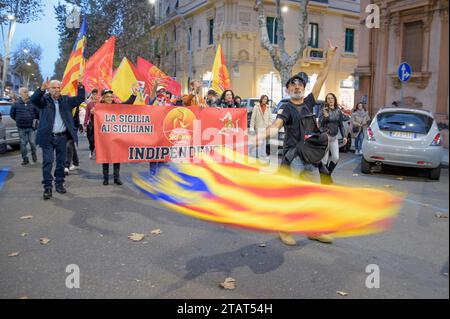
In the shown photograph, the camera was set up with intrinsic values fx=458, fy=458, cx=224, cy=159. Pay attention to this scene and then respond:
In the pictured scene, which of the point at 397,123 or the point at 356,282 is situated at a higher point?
the point at 397,123

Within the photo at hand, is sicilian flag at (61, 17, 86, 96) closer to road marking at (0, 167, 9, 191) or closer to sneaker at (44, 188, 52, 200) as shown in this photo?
sneaker at (44, 188, 52, 200)

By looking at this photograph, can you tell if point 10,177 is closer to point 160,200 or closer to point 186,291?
point 160,200

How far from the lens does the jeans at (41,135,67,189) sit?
26.5ft

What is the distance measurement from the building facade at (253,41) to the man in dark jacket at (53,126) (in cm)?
2851

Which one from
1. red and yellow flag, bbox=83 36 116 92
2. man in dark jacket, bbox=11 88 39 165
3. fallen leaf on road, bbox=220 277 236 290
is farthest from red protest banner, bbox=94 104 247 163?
fallen leaf on road, bbox=220 277 236 290

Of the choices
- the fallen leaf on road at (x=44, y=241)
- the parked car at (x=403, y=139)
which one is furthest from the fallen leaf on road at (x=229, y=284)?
the parked car at (x=403, y=139)

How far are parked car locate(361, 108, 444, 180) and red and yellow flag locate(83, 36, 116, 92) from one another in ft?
24.4

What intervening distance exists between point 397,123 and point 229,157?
173 inches

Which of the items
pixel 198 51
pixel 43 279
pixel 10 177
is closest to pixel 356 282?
pixel 43 279

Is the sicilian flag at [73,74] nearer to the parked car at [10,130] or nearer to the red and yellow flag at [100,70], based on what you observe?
the red and yellow flag at [100,70]

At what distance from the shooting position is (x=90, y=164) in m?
12.7

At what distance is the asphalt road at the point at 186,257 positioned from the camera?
13.3 ft

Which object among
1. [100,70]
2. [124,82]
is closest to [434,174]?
[124,82]
